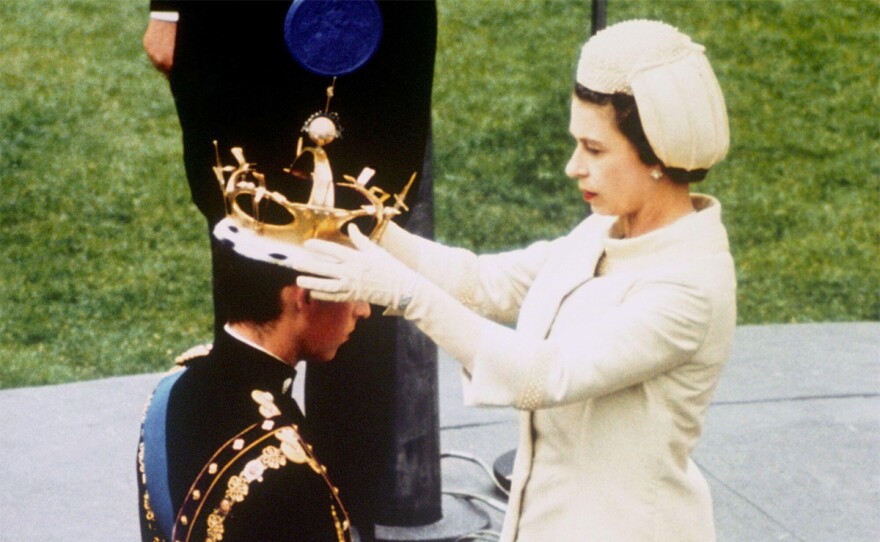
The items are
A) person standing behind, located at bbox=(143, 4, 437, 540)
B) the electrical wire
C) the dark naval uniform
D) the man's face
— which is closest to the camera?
the dark naval uniform

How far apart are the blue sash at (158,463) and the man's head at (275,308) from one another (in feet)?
0.69

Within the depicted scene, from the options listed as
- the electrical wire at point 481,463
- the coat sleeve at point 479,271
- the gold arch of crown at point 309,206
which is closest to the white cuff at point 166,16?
the coat sleeve at point 479,271

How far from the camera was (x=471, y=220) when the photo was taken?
859 cm

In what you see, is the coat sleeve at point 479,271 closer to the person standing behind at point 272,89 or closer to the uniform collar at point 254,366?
the person standing behind at point 272,89

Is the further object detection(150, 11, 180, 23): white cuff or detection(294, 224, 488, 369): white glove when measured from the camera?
detection(150, 11, 180, 23): white cuff

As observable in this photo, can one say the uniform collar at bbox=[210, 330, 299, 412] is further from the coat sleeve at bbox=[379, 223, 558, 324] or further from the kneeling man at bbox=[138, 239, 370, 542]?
the coat sleeve at bbox=[379, 223, 558, 324]

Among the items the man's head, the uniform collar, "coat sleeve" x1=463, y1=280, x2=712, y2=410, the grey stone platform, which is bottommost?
the grey stone platform

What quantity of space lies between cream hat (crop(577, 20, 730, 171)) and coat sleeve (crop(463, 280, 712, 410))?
275 millimetres

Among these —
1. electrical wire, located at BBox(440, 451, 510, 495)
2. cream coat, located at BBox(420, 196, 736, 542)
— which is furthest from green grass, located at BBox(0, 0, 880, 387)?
cream coat, located at BBox(420, 196, 736, 542)

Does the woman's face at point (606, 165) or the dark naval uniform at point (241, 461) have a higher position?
the woman's face at point (606, 165)

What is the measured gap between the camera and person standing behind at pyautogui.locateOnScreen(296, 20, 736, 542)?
2822mm

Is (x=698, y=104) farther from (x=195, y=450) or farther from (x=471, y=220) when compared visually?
(x=471, y=220)

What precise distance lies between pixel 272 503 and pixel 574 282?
1.00 metres

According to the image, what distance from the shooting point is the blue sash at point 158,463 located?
2523 millimetres
